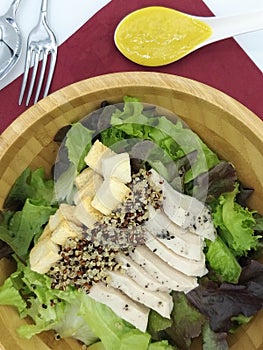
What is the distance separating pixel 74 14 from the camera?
5.87 feet

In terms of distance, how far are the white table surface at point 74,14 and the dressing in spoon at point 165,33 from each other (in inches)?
2.6

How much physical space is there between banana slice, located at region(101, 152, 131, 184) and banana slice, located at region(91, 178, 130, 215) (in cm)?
1

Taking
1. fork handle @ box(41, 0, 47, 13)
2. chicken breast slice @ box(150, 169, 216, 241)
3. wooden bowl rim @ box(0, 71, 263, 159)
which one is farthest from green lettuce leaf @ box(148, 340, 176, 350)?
fork handle @ box(41, 0, 47, 13)

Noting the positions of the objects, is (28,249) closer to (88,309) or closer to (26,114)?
(88,309)

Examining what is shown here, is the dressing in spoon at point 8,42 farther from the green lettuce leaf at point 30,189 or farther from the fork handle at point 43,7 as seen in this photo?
the green lettuce leaf at point 30,189

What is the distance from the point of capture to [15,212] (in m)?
1.58

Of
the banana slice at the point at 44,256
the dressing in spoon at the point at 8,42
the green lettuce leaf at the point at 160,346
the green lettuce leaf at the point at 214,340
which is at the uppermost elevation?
the dressing in spoon at the point at 8,42

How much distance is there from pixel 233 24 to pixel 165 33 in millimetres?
162

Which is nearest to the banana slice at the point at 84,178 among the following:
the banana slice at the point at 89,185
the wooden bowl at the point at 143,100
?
the banana slice at the point at 89,185

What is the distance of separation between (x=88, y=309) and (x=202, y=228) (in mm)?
295

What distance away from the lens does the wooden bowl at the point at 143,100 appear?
58.9 inches

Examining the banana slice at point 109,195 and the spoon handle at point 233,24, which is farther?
the spoon handle at point 233,24

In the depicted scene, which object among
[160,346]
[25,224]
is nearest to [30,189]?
[25,224]

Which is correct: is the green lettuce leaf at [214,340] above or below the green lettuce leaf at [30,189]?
below
